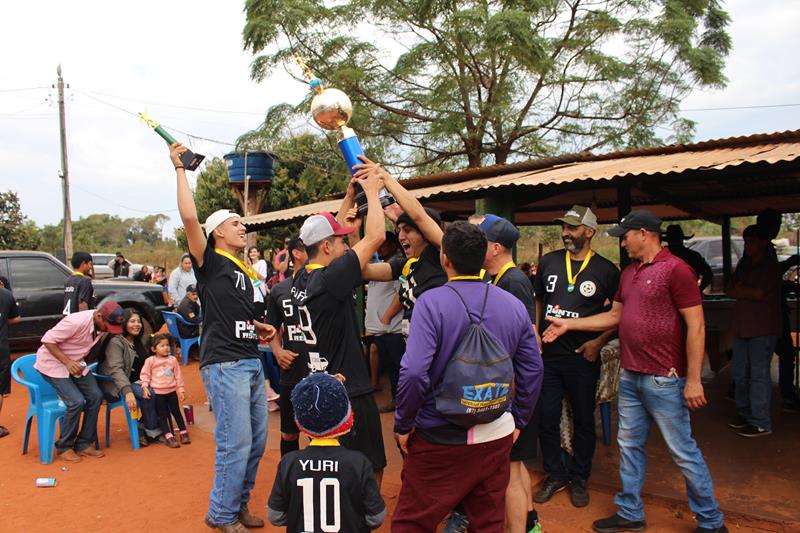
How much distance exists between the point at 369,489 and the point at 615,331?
2.38m

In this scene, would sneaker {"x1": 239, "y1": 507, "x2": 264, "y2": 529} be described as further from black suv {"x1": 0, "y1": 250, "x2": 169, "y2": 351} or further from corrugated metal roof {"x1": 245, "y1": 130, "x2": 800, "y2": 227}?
black suv {"x1": 0, "y1": 250, "x2": 169, "y2": 351}

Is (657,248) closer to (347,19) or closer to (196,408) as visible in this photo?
(196,408)

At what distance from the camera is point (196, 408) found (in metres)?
6.98

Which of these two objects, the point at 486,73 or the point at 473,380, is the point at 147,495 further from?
the point at 486,73

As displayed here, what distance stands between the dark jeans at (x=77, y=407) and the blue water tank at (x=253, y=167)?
7647mm

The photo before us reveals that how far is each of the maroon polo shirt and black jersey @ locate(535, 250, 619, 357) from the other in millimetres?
394

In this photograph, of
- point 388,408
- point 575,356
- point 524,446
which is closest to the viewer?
point 524,446

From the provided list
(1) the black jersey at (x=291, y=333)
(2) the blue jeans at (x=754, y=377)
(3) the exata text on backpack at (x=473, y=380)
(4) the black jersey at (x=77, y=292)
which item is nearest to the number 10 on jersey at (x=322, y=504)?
(3) the exata text on backpack at (x=473, y=380)

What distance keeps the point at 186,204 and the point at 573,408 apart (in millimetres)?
2881

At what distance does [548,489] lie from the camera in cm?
412

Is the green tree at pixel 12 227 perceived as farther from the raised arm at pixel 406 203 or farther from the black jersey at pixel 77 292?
the raised arm at pixel 406 203

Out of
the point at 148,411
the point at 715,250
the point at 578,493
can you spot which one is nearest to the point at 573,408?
the point at 578,493

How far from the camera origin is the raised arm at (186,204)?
3.30 metres

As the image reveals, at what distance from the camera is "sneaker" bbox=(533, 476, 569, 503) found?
13.4ft
